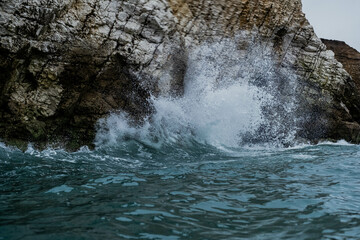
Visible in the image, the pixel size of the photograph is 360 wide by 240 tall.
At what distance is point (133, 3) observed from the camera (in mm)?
8555

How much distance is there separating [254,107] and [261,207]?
698cm

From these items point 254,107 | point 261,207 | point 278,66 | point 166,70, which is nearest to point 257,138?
point 254,107

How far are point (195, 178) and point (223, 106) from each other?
5.11 meters

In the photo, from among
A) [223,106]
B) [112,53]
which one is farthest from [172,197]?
[223,106]

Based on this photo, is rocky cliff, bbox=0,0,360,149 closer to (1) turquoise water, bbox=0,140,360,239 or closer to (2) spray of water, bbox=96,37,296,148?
(2) spray of water, bbox=96,37,296,148

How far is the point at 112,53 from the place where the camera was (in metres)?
8.24

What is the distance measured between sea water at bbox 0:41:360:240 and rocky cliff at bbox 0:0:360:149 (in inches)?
16.8

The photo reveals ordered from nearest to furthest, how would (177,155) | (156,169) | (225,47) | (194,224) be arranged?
(194,224)
(156,169)
(177,155)
(225,47)

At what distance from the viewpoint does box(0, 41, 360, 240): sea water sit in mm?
3436

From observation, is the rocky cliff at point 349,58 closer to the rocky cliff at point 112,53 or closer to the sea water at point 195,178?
the rocky cliff at point 112,53

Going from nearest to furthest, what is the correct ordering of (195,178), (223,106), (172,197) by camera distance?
(172,197)
(195,178)
(223,106)

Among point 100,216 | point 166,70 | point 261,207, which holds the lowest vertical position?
point 100,216

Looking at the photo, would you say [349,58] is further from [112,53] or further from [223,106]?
[112,53]

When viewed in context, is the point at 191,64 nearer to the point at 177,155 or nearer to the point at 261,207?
the point at 177,155
